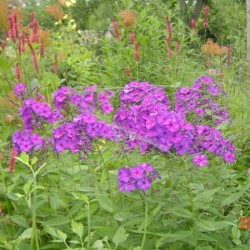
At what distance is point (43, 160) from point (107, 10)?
13243 mm

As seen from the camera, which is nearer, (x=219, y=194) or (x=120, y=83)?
(x=219, y=194)

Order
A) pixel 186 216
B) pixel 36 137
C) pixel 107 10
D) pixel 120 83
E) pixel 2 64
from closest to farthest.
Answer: pixel 186 216 < pixel 36 137 < pixel 2 64 < pixel 120 83 < pixel 107 10

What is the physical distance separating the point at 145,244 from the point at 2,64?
1706 millimetres

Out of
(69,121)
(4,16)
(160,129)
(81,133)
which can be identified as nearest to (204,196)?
(160,129)

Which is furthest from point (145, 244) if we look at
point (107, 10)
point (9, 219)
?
point (107, 10)

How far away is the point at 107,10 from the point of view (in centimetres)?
1545

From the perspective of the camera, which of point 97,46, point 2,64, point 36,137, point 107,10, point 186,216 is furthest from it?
point 107,10

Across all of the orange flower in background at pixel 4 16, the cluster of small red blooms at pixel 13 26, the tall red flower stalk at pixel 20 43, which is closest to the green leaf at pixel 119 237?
the cluster of small red blooms at pixel 13 26

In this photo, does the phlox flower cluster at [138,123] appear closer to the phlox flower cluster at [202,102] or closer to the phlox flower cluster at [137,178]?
the phlox flower cluster at [202,102]

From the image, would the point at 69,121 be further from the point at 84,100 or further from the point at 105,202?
the point at 105,202

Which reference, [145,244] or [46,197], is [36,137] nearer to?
[46,197]

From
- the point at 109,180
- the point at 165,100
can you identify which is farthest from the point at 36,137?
the point at 165,100

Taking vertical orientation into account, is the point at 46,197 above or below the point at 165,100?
below

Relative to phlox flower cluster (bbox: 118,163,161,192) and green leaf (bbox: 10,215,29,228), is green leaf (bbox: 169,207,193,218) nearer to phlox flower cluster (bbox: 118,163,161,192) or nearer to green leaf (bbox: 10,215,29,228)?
phlox flower cluster (bbox: 118,163,161,192)
